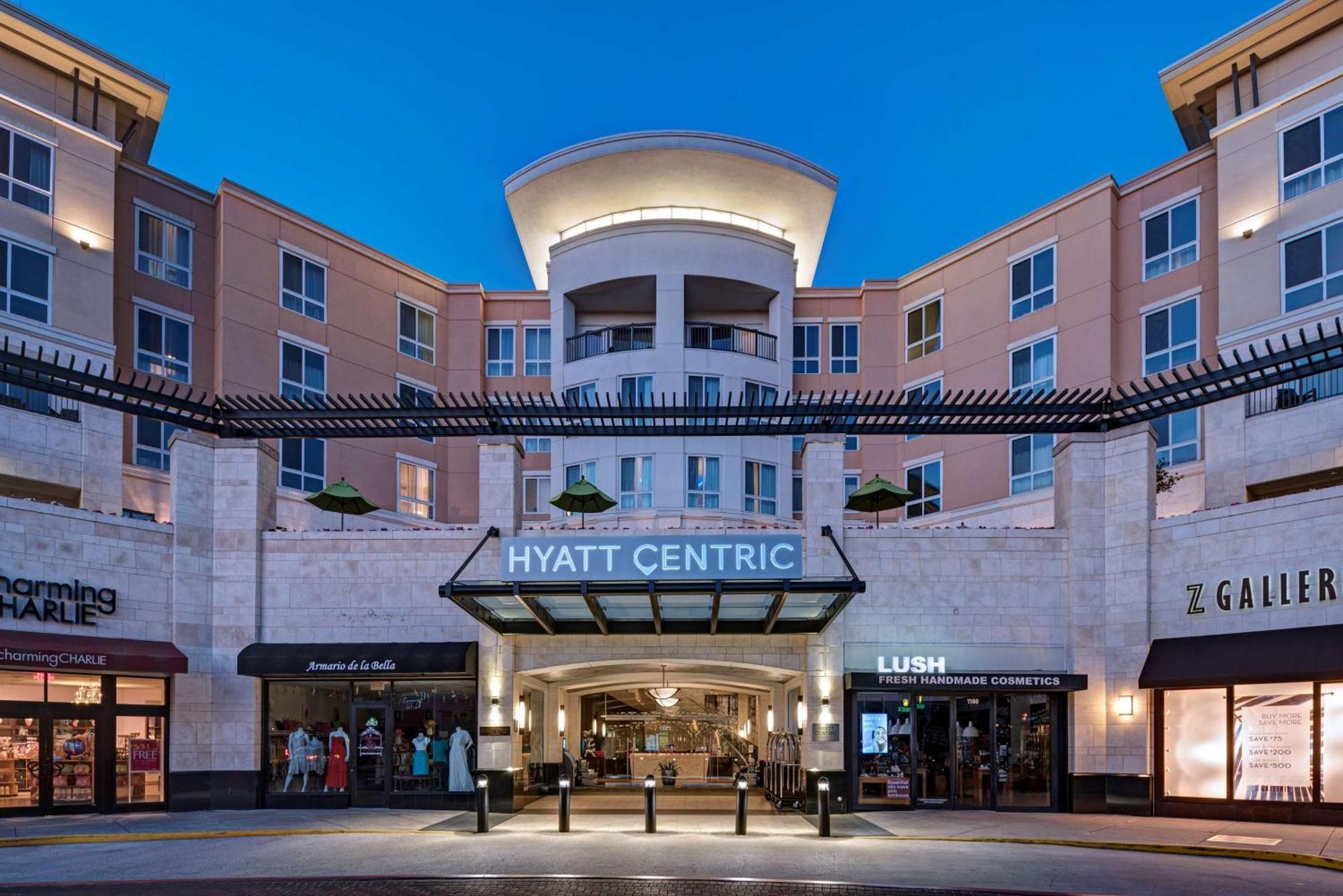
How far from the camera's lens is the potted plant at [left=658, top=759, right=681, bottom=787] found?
93.8 ft

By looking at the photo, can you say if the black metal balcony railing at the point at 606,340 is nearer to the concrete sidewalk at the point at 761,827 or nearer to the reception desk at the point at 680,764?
the reception desk at the point at 680,764

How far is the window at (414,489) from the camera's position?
118ft

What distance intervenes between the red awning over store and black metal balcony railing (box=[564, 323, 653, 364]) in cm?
1951

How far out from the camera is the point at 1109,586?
20531 millimetres

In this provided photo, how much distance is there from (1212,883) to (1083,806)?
7667 millimetres

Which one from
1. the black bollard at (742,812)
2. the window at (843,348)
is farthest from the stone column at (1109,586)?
the window at (843,348)

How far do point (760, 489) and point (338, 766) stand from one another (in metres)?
17.8

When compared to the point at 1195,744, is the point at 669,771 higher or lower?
lower

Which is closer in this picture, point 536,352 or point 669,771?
point 669,771

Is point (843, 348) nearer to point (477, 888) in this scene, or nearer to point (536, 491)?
point (536, 491)

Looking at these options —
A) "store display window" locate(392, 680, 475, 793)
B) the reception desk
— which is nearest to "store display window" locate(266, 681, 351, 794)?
"store display window" locate(392, 680, 475, 793)

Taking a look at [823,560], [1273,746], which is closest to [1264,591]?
[1273,746]

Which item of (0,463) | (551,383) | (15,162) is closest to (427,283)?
(551,383)

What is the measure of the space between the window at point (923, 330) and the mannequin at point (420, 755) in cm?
2167
